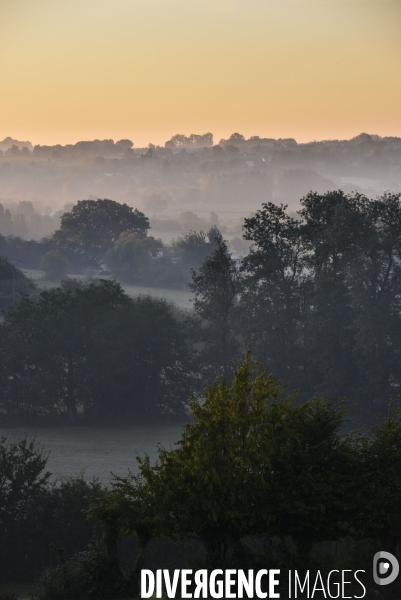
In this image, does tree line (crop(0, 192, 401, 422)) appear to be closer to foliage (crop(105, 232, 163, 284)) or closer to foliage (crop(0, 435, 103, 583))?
foliage (crop(0, 435, 103, 583))

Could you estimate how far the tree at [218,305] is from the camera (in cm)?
5953

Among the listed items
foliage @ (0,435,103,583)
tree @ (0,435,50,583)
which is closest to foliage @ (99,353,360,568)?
foliage @ (0,435,103,583)

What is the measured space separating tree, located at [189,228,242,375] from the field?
23.5 ft

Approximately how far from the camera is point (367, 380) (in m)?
53.8

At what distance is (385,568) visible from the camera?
19.9 metres

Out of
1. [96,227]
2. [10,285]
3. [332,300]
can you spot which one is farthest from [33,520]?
[96,227]

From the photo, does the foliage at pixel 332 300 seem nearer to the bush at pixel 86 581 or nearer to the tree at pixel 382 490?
the tree at pixel 382 490

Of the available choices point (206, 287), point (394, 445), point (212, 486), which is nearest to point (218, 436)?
point (212, 486)

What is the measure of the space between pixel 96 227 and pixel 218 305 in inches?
2737

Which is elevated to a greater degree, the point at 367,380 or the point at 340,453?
the point at 340,453

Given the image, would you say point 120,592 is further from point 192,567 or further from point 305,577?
point 305,577

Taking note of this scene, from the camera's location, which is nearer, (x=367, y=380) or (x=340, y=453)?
(x=340, y=453)

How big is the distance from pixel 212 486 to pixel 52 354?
126ft

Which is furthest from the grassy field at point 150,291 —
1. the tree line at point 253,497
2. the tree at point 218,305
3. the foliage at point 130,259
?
the tree line at point 253,497
